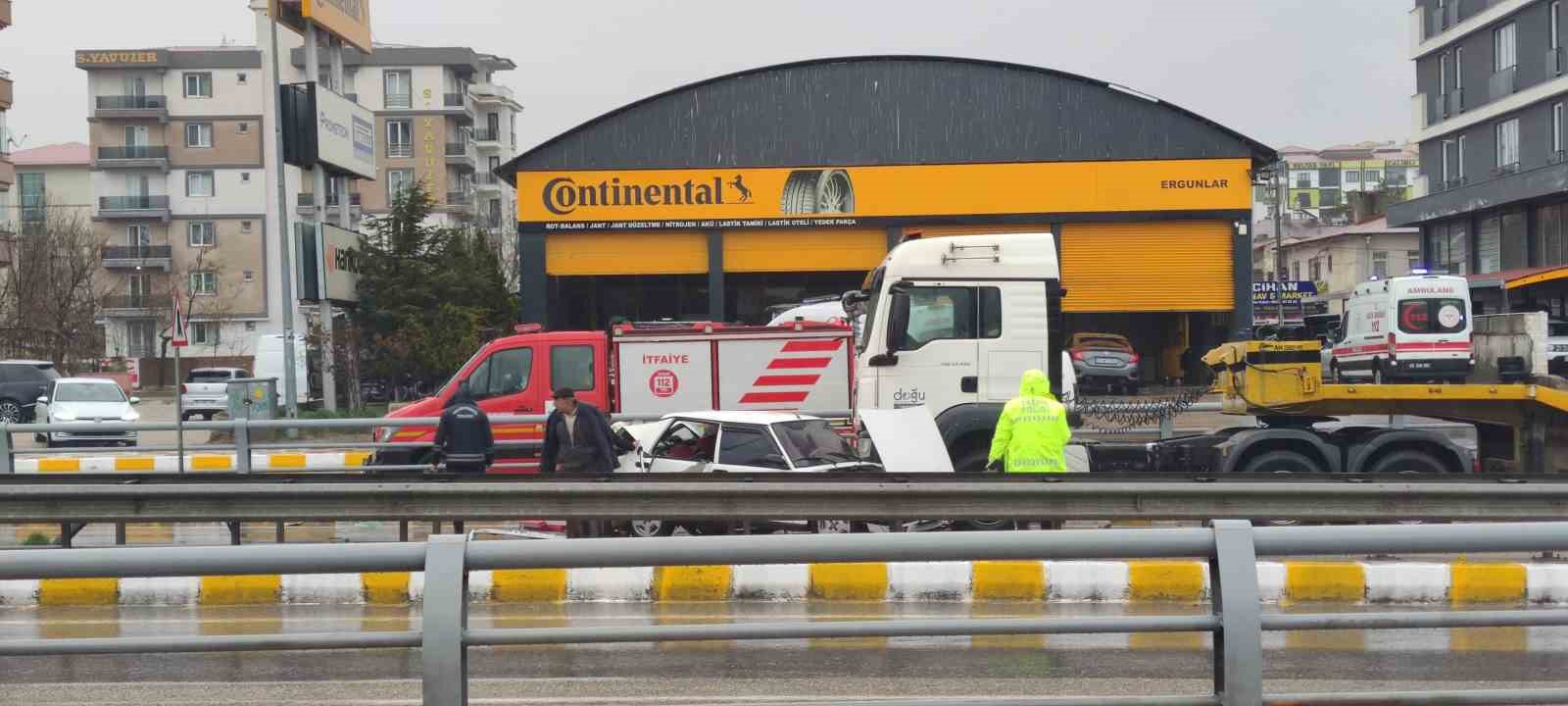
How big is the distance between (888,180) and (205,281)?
46.3m

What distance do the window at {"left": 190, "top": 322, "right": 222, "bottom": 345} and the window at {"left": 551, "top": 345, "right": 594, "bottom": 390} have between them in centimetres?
5864

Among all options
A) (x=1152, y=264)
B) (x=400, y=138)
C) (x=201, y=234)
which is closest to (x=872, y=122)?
(x=1152, y=264)

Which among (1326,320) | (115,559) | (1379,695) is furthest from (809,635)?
(1326,320)

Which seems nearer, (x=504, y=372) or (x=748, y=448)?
(x=748, y=448)

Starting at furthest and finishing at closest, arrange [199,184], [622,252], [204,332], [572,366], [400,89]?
[400,89], [199,184], [204,332], [622,252], [572,366]

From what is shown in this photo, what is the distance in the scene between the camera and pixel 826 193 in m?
41.7

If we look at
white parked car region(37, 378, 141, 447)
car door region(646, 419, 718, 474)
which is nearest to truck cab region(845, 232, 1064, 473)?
car door region(646, 419, 718, 474)

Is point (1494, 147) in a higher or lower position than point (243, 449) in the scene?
higher

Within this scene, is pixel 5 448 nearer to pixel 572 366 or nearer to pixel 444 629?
pixel 572 366

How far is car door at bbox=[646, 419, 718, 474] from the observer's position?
13.0m

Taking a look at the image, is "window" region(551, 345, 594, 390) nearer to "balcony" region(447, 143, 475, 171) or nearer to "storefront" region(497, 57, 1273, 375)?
"storefront" region(497, 57, 1273, 375)

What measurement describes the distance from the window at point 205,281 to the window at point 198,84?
32.1ft

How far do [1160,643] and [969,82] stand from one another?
1390 inches

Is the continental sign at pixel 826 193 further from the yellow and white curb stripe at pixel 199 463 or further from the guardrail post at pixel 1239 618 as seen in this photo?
the guardrail post at pixel 1239 618
